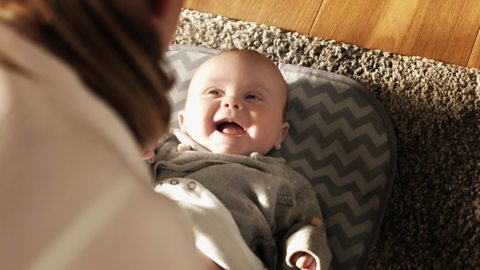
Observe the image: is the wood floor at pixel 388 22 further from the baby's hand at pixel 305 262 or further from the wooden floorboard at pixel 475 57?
the baby's hand at pixel 305 262

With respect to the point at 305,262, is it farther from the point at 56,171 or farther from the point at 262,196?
the point at 56,171

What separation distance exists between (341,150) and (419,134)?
0.14m

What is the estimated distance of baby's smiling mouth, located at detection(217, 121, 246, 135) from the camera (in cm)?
108

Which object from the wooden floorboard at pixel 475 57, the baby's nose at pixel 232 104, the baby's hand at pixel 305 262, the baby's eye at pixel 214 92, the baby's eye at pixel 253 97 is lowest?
the baby's hand at pixel 305 262

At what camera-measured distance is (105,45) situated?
1.49 ft

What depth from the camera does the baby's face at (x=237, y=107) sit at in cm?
108

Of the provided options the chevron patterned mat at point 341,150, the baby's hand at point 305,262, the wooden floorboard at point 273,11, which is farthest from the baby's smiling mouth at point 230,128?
the wooden floorboard at point 273,11

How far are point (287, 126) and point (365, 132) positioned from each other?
14cm

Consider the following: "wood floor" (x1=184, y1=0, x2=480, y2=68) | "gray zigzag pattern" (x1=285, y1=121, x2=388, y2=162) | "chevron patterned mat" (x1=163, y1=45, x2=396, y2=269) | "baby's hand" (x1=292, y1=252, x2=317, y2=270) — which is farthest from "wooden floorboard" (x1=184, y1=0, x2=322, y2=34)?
"baby's hand" (x1=292, y1=252, x2=317, y2=270)

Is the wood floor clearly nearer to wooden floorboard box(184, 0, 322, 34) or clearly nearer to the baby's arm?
wooden floorboard box(184, 0, 322, 34)

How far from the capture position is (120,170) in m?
0.43

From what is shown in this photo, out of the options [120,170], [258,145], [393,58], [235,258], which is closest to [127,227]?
[120,170]

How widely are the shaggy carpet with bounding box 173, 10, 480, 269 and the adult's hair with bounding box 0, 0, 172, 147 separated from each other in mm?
701

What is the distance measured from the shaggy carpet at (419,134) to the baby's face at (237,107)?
0.17 metres
